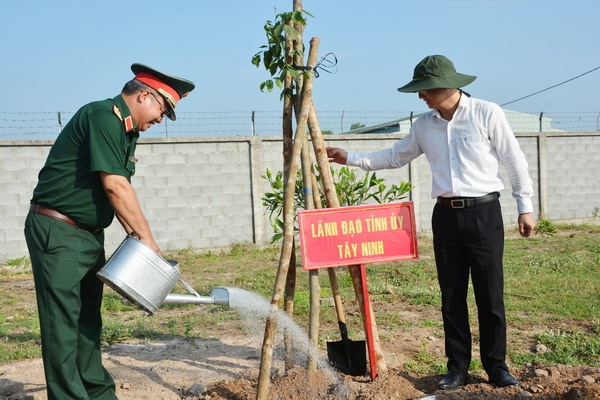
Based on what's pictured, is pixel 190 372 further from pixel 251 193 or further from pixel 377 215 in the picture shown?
pixel 251 193

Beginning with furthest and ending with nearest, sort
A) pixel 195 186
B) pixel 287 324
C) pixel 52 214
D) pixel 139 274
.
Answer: pixel 195 186
pixel 287 324
pixel 52 214
pixel 139 274

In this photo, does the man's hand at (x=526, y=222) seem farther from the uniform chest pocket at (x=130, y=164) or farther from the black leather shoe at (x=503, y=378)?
the uniform chest pocket at (x=130, y=164)

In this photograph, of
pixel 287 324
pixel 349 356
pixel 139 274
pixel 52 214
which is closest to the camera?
pixel 139 274

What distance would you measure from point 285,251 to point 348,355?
897 mm

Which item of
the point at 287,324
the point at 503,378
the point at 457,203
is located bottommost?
the point at 503,378

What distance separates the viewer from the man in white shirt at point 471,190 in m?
3.89

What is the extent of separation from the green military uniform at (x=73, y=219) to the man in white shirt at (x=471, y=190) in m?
1.69

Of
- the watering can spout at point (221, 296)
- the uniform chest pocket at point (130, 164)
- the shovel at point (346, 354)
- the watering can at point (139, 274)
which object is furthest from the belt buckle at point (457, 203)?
the uniform chest pocket at point (130, 164)

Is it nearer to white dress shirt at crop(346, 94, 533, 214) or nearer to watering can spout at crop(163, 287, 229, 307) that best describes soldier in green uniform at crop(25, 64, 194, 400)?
watering can spout at crop(163, 287, 229, 307)

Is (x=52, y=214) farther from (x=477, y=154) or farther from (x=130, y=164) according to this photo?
(x=477, y=154)

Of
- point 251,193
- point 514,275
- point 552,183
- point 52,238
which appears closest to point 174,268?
point 52,238

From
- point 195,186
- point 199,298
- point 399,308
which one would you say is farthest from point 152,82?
point 195,186

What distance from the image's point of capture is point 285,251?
387 cm

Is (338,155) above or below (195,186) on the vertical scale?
above
